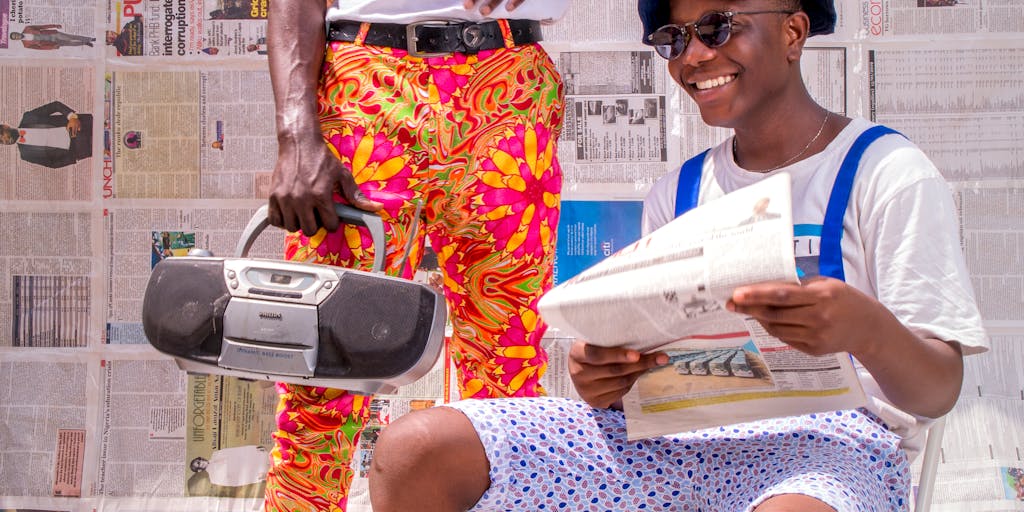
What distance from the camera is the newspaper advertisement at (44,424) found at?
2432mm

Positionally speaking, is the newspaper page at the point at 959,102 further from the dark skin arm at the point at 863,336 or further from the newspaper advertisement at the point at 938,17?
the dark skin arm at the point at 863,336

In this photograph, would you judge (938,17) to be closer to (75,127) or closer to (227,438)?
(227,438)

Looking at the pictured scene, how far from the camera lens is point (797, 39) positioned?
1.32m

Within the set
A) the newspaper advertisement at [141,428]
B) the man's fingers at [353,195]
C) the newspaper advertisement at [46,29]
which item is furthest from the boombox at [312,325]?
the newspaper advertisement at [46,29]

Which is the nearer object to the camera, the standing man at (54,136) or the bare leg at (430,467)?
the bare leg at (430,467)

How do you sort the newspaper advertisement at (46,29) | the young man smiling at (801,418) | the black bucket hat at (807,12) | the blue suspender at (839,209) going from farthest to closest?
the newspaper advertisement at (46,29) < the black bucket hat at (807,12) < the blue suspender at (839,209) < the young man smiling at (801,418)

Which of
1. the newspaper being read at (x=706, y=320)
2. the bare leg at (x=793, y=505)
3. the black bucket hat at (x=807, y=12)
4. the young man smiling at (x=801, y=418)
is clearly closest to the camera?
the newspaper being read at (x=706, y=320)

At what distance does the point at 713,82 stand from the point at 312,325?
665 mm

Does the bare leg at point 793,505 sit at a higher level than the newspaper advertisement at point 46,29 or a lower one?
lower

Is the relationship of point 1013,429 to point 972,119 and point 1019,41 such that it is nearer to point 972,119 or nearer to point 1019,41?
point 972,119

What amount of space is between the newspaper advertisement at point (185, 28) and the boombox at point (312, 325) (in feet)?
4.26

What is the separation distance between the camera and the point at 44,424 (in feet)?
8.05

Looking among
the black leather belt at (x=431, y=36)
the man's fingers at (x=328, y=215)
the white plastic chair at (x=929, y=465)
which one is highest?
the black leather belt at (x=431, y=36)

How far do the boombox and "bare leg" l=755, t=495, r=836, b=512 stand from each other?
524 mm
